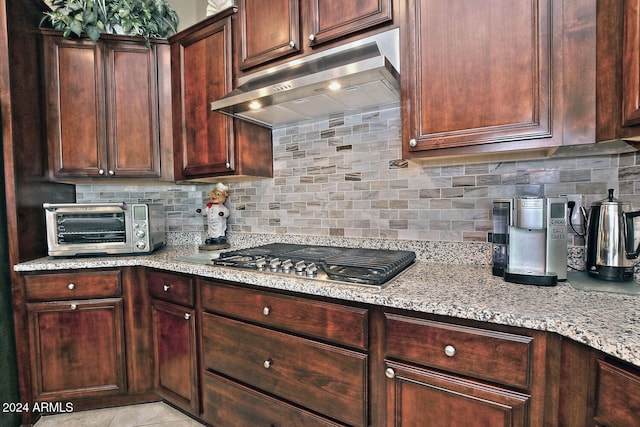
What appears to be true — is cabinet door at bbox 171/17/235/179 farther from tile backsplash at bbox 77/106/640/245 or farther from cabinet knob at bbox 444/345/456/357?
cabinet knob at bbox 444/345/456/357

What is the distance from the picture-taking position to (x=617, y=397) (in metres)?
0.76

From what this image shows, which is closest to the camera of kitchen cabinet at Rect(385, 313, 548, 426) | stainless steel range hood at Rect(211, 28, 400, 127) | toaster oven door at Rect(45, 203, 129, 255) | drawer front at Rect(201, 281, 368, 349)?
kitchen cabinet at Rect(385, 313, 548, 426)

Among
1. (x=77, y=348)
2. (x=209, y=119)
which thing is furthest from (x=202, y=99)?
(x=77, y=348)

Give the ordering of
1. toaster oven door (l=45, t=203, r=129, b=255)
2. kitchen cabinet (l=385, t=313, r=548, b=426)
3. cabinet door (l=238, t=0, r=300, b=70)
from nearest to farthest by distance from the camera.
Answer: kitchen cabinet (l=385, t=313, r=548, b=426), cabinet door (l=238, t=0, r=300, b=70), toaster oven door (l=45, t=203, r=129, b=255)

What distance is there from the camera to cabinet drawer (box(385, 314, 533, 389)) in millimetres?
910

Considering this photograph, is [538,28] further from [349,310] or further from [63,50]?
[63,50]

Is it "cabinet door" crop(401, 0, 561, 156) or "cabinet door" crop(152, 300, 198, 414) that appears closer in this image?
"cabinet door" crop(401, 0, 561, 156)

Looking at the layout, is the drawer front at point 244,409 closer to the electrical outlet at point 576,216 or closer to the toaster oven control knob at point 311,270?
the toaster oven control knob at point 311,270

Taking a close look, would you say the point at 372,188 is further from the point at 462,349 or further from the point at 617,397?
the point at 617,397

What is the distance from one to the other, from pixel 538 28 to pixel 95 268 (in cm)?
249

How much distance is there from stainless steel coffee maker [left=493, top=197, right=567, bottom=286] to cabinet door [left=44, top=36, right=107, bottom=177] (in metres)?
2.51

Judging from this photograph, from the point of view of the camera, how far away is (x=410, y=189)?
5.57 ft

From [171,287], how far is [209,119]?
1061mm

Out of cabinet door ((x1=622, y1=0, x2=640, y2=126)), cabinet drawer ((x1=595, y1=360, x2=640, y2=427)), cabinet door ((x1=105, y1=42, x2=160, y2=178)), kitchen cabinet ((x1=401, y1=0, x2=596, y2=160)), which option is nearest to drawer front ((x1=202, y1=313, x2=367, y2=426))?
cabinet drawer ((x1=595, y1=360, x2=640, y2=427))
